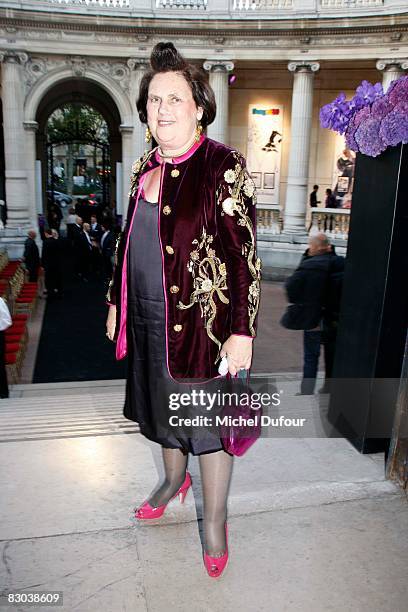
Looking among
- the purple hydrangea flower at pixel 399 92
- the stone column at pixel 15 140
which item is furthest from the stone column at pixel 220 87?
the purple hydrangea flower at pixel 399 92

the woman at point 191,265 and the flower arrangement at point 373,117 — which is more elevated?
the flower arrangement at point 373,117

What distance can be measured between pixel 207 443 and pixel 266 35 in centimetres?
1567

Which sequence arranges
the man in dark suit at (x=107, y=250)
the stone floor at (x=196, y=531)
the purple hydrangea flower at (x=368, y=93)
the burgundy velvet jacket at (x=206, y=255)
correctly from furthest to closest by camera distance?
the man in dark suit at (x=107, y=250)
the purple hydrangea flower at (x=368, y=93)
the burgundy velvet jacket at (x=206, y=255)
the stone floor at (x=196, y=531)

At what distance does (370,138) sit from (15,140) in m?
14.7

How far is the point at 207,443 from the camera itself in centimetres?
233

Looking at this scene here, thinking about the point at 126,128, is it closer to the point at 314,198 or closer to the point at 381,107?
the point at 314,198

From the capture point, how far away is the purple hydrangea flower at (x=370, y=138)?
10.6 ft

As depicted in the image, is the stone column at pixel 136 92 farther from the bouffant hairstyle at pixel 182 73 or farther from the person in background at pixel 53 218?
the bouffant hairstyle at pixel 182 73

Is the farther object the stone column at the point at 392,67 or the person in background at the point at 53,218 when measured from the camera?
the person in background at the point at 53,218

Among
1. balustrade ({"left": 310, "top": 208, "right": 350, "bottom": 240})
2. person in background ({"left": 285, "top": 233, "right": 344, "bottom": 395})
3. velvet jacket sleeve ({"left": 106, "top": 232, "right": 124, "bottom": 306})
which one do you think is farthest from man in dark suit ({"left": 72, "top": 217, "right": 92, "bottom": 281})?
velvet jacket sleeve ({"left": 106, "top": 232, "right": 124, "bottom": 306})

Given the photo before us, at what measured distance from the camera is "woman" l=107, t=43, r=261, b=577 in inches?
89.0

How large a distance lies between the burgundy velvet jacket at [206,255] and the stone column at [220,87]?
14.2 m

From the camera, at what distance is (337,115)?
3.65 meters

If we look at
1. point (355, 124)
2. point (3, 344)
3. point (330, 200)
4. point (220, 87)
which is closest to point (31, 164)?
point (220, 87)
